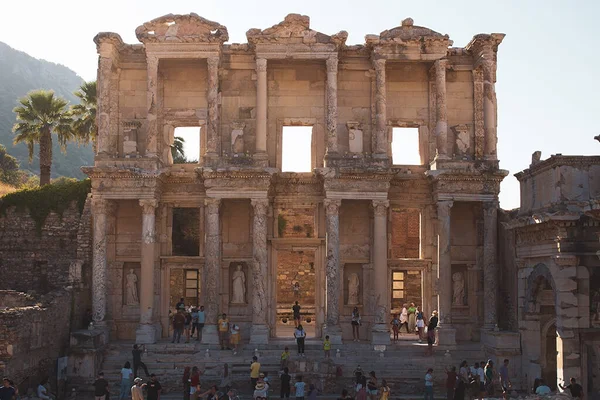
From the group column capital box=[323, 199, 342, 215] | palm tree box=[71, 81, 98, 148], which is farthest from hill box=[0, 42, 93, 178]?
column capital box=[323, 199, 342, 215]

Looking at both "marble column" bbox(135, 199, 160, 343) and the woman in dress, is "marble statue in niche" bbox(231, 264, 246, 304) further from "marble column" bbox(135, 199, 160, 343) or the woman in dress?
the woman in dress

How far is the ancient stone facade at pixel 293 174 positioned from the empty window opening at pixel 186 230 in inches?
390

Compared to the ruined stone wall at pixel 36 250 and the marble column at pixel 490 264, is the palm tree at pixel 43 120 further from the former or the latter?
the marble column at pixel 490 264

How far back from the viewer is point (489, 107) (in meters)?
25.8

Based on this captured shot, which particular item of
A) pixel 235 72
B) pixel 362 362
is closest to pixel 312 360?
pixel 362 362

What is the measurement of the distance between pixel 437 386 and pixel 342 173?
7.34 metres

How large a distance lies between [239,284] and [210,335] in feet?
7.26

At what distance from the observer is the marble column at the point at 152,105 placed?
2514 centimetres

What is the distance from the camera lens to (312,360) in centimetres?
2255

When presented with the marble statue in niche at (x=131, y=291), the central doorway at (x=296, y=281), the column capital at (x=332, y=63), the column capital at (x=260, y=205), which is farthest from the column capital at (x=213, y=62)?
the central doorway at (x=296, y=281)

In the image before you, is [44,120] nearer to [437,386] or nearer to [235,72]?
[235,72]

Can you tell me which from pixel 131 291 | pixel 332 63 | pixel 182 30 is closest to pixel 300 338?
pixel 131 291

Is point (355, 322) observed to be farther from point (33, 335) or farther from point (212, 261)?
point (33, 335)

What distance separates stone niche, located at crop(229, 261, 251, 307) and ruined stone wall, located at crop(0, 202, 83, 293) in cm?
675
